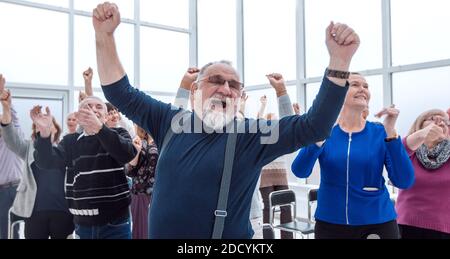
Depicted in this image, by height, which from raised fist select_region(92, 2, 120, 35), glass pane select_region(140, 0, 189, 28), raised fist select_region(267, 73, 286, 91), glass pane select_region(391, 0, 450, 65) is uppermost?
glass pane select_region(140, 0, 189, 28)

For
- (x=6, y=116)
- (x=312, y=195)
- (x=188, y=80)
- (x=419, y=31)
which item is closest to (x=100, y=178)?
(x=188, y=80)

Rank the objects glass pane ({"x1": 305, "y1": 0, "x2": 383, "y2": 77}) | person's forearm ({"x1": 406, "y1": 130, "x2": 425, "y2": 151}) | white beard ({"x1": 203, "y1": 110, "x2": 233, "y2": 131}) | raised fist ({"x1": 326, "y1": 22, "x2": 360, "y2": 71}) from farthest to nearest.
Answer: glass pane ({"x1": 305, "y1": 0, "x2": 383, "y2": 77}), person's forearm ({"x1": 406, "y1": 130, "x2": 425, "y2": 151}), white beard ({"x1": 203, "y1": 110, "x2": 233, "y2": 131}), raised fist ({"x1": 326, "y1": 22, "x2": 360, "y2": 71})

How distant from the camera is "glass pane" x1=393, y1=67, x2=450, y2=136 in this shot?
3705mm

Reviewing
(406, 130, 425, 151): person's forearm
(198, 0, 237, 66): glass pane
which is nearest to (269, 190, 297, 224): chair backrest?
(406, 130, 425, 151): person's forearm

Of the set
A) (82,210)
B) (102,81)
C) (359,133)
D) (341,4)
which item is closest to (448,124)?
(359,133)

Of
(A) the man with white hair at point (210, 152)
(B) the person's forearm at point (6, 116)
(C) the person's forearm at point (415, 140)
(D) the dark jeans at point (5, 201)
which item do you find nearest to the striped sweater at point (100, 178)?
(B) the person's forearm at point (6, 116)

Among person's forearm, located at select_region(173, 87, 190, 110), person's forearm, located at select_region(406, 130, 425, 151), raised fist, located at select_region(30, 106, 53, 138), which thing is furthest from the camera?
raised fist, located at select_region(30, 106, 53, 138)

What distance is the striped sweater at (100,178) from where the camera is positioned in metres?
1.73

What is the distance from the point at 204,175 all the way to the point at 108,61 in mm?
403

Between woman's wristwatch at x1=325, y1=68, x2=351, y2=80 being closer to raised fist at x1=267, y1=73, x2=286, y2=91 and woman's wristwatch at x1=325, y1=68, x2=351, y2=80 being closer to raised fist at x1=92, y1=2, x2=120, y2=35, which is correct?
raised fist at x1=267, y1=73, x2=286, y2=91

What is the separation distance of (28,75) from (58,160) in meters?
3.45

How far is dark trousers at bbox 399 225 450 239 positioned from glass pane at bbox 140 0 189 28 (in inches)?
199

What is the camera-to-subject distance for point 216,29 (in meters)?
6.40

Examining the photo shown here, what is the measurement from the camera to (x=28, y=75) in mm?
4824
